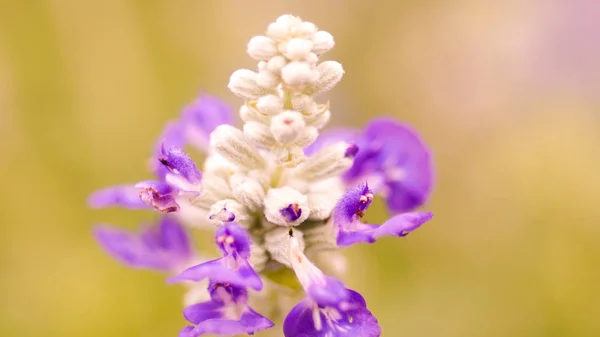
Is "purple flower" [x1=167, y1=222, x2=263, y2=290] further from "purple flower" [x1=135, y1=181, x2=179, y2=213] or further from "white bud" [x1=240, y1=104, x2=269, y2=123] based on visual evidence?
"white bud" [x1=240, y1=104, x2=269, y2=123]

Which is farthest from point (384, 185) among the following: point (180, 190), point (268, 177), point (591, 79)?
point (591, 79)

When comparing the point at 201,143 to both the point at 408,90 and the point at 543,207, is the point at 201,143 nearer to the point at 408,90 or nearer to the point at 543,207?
the point at 543,207

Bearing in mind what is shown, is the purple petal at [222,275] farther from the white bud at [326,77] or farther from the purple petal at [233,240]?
the white bud at [326,77]

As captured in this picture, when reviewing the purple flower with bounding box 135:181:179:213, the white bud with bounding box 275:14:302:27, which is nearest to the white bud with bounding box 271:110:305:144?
the white bud with bounding box 275:14:302:27

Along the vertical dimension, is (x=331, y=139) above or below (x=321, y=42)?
above

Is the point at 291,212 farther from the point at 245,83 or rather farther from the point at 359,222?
the point at 245,83

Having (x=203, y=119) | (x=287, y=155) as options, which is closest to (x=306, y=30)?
(x=287, y=155)
